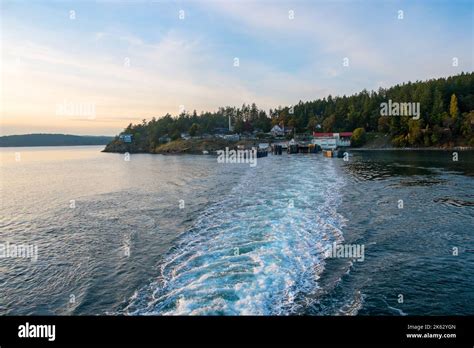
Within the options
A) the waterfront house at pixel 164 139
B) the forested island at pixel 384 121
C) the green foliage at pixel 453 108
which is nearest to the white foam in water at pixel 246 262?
the forested island at pixel 384 121

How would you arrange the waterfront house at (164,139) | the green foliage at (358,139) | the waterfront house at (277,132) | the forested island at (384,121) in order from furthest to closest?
the waterfront house at (164,139)
the waterfront house at (277,132)
the green foliage at (358,139)
the forested island at (384,121)

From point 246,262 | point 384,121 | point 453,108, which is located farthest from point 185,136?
point 246,262

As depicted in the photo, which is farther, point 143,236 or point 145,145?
point 145,145

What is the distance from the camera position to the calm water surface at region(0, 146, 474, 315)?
10.3 metres

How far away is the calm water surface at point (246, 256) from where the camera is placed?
10.3 m

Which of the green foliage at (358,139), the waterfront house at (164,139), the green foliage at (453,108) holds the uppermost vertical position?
the green foliage at (453,108)

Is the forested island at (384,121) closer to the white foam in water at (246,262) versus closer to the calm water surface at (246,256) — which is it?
the calm water surface at (246,256)

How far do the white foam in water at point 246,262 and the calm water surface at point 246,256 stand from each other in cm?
6

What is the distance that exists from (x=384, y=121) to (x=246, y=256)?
136m

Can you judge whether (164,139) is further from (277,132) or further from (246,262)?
(246,262)

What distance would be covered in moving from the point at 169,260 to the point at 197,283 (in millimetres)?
3466
